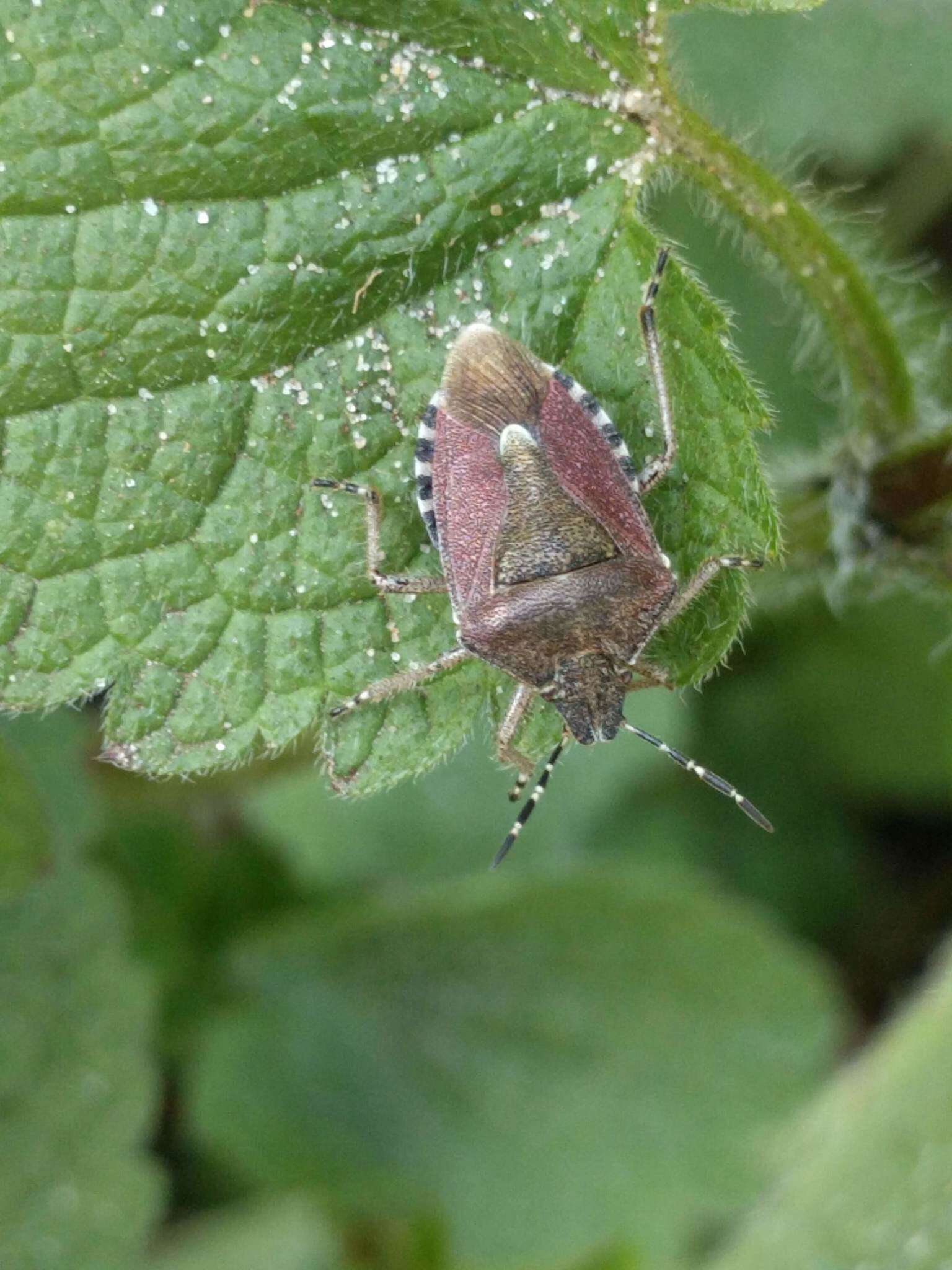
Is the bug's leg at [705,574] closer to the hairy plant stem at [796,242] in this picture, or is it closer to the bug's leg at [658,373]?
the bug's leg at [658,373]

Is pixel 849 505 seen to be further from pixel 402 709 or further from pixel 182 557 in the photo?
pixel 182 557

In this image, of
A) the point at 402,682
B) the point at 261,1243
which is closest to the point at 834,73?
the point at 402,682

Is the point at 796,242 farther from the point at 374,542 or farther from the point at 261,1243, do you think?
the point at 261,1243

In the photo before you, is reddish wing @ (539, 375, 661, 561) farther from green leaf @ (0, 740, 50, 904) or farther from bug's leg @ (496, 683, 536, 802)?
green leaf @ (0, 740, 50, 904)

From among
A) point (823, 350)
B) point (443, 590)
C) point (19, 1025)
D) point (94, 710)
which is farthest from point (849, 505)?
point (19, 1025)

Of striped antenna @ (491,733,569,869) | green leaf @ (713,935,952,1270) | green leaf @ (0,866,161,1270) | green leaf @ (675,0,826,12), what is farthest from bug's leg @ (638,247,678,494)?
green leaf @ (0,866,161,1270)

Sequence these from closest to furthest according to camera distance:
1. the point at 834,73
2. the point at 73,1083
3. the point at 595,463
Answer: the point at 595,463, the point at 73,1083, the point at 834,73
